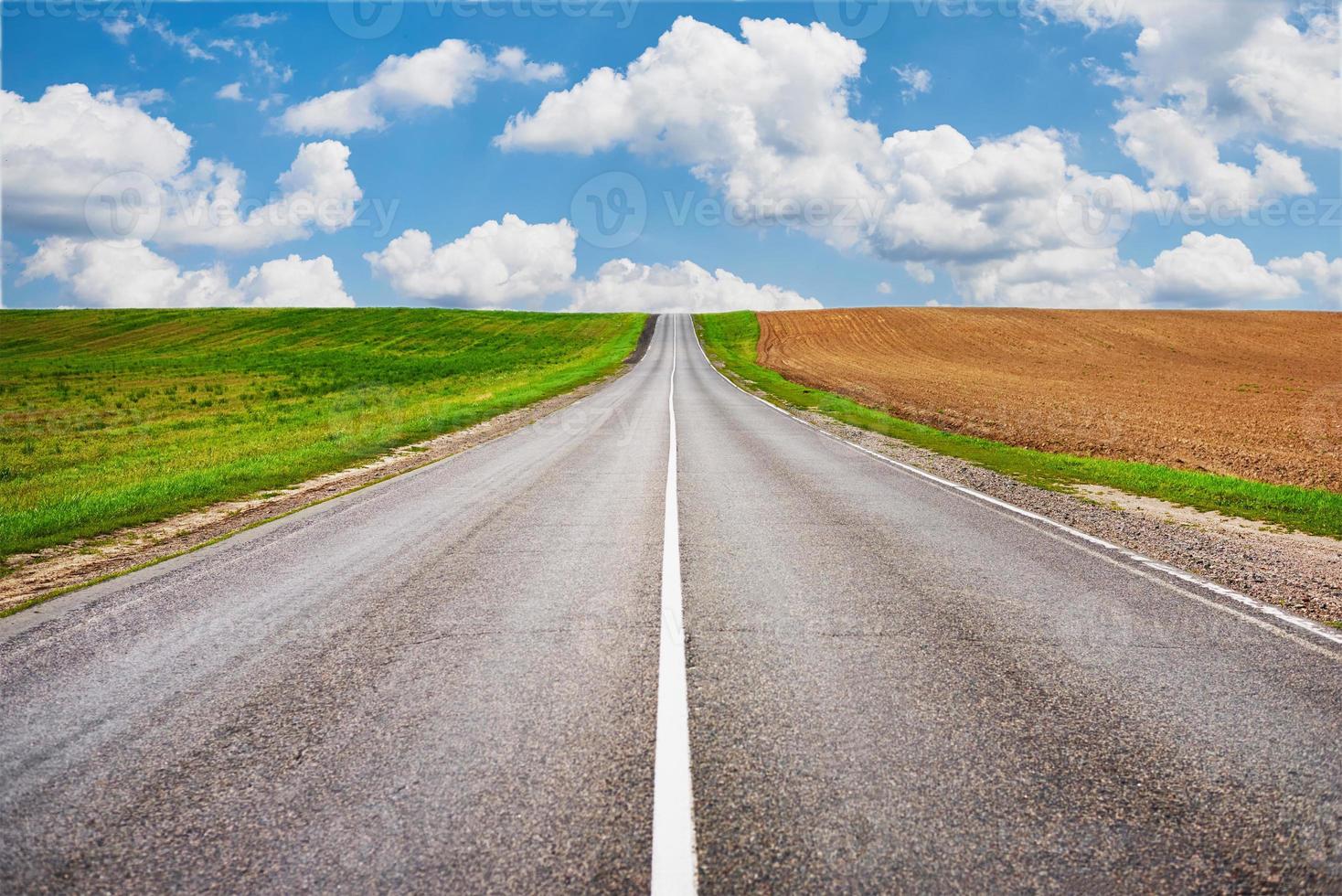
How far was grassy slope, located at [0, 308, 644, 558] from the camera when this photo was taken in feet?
38.1

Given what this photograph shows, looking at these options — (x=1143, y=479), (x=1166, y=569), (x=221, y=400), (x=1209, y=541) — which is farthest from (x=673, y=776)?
(x=221, y=400)

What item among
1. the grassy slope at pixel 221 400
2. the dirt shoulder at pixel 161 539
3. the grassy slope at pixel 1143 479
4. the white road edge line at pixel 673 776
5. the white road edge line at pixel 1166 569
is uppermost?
the grassy slope at pixel 221 400

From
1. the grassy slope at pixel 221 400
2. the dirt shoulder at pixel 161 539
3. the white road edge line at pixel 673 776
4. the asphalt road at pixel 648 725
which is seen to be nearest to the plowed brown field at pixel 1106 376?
the asphalt road at pixel 648 725

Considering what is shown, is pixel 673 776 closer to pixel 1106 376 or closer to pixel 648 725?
pixel 648 725

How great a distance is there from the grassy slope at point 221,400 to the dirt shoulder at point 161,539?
43 cm

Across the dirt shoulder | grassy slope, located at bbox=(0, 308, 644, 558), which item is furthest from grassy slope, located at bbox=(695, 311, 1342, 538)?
grassy slope, located at bbox=(0, 308, 644, 558)

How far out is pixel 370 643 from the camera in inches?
187

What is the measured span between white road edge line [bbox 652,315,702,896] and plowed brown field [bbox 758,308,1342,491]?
45.5ft

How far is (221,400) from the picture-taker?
2992 cm

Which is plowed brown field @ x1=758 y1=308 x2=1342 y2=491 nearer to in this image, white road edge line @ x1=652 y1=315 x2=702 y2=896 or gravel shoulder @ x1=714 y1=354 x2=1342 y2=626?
gravel shoulder @ x1=714 y1=354 x2=1342 y2=626

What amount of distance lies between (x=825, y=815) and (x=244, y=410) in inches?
1126

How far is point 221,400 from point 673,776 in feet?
109

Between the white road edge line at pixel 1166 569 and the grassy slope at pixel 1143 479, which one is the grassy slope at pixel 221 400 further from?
the grassy slope at pixel 1143 479

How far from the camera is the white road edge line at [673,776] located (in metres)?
2.51
